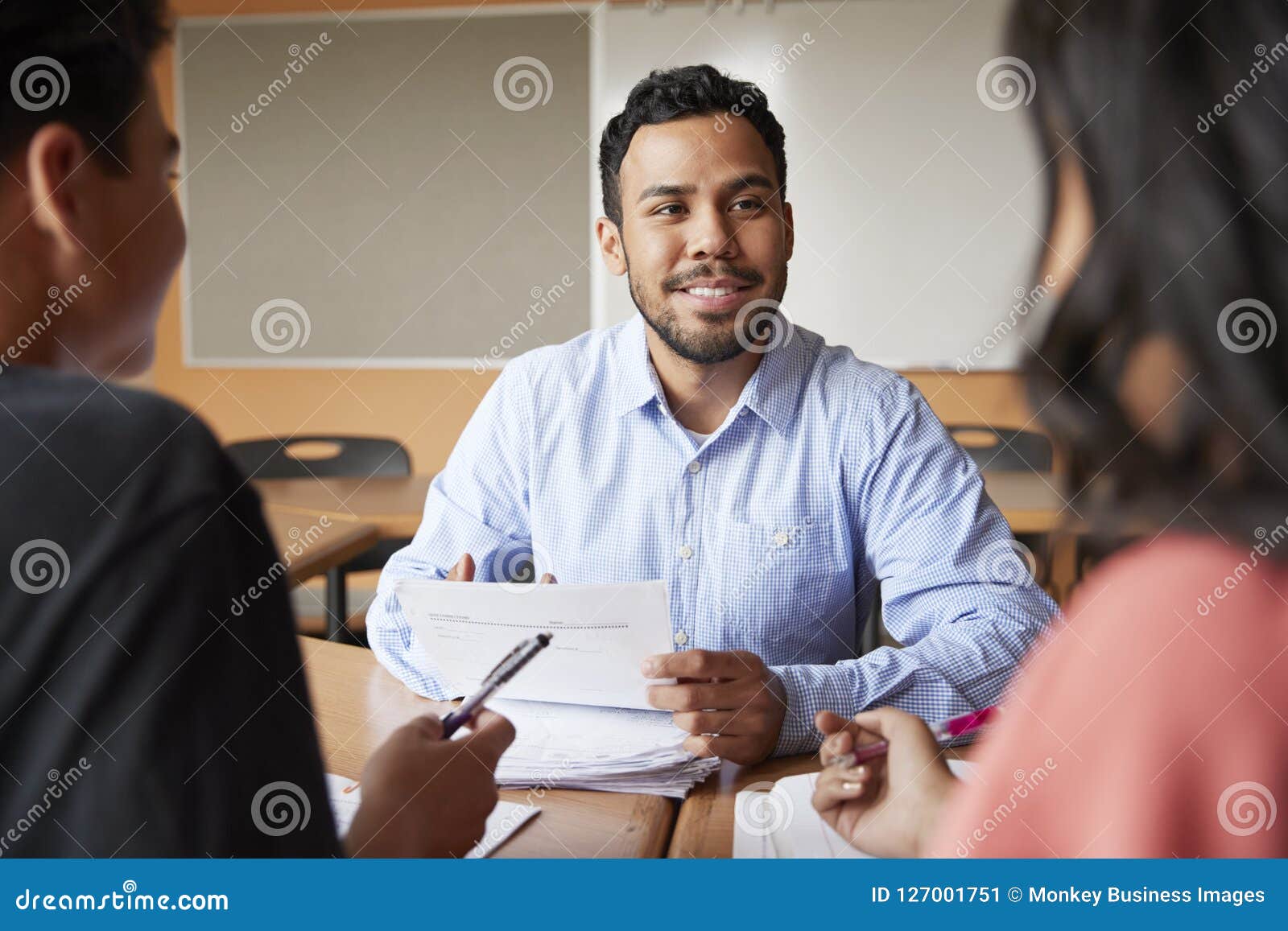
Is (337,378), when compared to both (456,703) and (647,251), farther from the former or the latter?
(456,703)

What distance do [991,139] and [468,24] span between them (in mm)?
1795

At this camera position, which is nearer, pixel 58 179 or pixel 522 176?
pixel 58 179

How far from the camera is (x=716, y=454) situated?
1.43m

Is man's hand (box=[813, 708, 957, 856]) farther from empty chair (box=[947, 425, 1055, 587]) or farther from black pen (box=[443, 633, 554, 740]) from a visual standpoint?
empty chair (box=[947, 425, 1055, 587])

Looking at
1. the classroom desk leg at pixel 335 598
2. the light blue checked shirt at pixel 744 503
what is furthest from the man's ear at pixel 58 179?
the classroom desk leg at pixel 335 598

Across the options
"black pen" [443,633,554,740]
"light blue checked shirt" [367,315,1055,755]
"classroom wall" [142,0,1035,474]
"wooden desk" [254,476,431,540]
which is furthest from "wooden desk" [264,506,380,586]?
"classroom wall" [142,0,1035,474]

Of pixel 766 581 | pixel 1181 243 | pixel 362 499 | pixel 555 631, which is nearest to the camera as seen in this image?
pixel 1181 243

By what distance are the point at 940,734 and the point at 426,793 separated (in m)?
0.45

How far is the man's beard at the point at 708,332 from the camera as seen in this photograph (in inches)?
57.0

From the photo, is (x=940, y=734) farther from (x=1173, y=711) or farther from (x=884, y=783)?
(x=1173, y=711)

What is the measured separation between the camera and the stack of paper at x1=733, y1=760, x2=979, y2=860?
778 mm

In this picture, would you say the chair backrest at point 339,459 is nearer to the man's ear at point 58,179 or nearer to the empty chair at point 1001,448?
the empty chair at point 1001,448

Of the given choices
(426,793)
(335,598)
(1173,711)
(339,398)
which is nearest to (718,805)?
(426,793)
